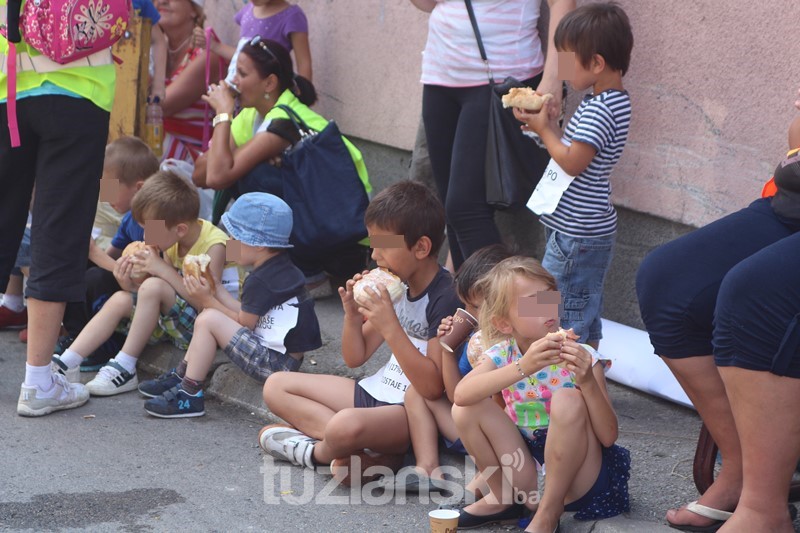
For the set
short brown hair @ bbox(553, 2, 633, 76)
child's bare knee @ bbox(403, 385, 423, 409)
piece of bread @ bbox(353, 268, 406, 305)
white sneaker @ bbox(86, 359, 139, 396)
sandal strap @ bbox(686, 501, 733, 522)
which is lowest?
white sneaker @ bbox(86, 359, 139, 396)

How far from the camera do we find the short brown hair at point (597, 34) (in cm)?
396

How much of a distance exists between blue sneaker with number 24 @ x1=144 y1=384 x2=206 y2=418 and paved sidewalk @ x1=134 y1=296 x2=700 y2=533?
22cm

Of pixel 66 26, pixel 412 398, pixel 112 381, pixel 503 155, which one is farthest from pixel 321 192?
pixel 412 398

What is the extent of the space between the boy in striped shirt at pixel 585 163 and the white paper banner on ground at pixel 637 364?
14.8 inches

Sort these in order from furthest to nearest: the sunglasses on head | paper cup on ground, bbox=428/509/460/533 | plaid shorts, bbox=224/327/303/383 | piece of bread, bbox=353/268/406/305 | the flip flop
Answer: the sunglasses on head, plaid shorts, bbox=224/327/303/383, piece of bread, bbox=353/268/406/305, the flip flop, paper cup on ground, bbox=428/509/460/533

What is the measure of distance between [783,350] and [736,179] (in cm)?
165

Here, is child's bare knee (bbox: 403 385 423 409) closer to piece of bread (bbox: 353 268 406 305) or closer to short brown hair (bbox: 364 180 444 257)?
A: piece of bread (bbox: 353 268 406 305)

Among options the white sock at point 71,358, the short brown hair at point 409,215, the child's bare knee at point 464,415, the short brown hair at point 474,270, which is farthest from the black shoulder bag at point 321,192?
the child's bare knee at point 464,415

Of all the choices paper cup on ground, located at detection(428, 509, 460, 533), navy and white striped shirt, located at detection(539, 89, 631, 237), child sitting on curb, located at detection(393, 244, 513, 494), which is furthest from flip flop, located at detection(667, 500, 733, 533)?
navy and white striped shirt, located at detection(539, 89, 631, 237)

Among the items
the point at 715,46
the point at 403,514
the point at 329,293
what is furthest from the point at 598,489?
the point at 329,293

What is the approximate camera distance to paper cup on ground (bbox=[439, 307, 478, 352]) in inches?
139

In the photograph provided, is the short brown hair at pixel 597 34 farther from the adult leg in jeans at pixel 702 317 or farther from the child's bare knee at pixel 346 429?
the child's bare knee at pixel 346 429

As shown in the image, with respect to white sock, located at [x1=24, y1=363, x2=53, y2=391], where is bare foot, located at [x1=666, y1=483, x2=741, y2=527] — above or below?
above

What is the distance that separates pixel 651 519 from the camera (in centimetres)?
317
